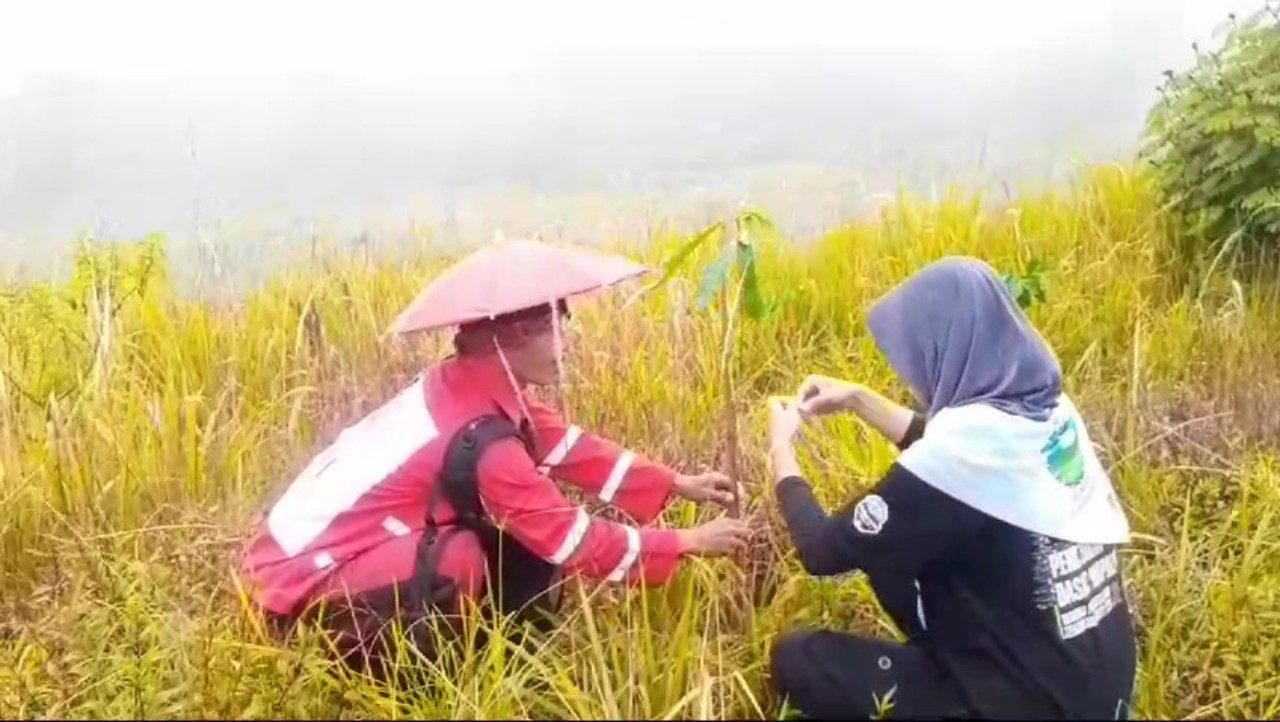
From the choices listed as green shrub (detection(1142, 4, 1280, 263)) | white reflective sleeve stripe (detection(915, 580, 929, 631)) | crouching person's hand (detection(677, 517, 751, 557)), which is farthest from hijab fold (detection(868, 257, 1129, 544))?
green shrub (detection(1142, 4, 1280, 263))

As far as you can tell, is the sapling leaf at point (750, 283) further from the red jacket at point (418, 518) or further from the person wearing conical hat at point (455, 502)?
the red jacket at point (418, 518)

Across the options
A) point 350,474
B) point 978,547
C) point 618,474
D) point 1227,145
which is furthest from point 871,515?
point 1227,145

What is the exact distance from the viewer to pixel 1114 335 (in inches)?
188

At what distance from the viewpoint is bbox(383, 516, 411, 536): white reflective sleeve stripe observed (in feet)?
9.71

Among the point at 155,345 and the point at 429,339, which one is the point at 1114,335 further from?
the point at 155,345

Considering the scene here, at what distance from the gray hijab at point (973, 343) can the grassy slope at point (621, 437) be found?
67 centimetres

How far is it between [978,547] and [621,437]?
1504 millimetres

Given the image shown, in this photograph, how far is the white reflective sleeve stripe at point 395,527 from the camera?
2959 mm

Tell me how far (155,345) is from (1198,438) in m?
3.27

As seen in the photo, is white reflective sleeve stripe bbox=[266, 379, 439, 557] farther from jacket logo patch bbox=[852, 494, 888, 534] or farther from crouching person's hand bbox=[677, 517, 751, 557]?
jacket logo patch bbox=[852, 494, 888, 534]

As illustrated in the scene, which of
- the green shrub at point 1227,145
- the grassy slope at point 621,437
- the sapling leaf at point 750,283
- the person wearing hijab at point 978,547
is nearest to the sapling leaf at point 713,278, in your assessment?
the sapling leaf at point 750,283

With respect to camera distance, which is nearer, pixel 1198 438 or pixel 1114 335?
pixel 1198 438

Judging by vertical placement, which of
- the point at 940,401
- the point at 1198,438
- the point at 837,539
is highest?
the point at 940,401

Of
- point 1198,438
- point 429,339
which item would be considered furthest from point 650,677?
point 429,339
